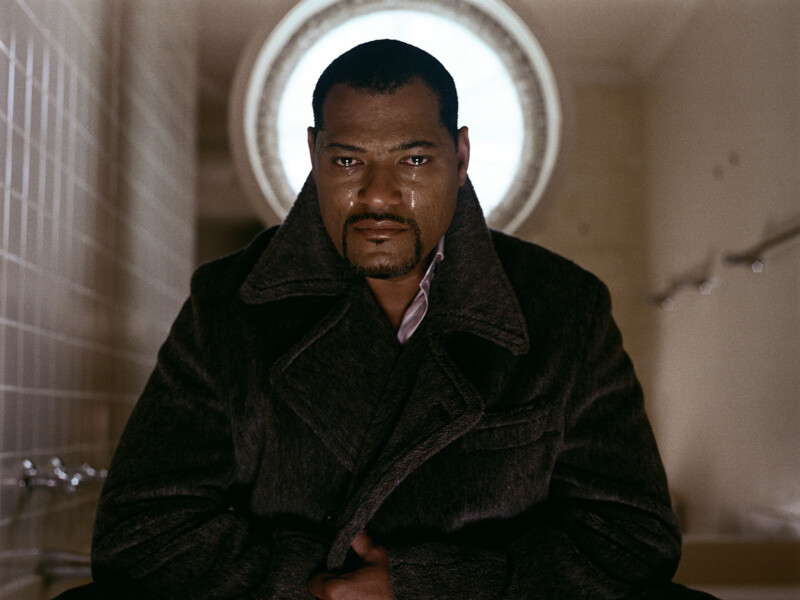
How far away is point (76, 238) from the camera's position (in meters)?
1.82

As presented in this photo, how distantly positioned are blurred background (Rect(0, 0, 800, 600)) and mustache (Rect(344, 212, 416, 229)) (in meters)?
0.51

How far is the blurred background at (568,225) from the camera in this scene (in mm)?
1532

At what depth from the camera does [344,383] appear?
45.3 inches

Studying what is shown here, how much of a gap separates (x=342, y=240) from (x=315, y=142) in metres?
0.15

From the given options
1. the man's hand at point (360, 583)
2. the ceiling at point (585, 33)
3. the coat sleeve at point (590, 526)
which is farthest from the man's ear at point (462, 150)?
the ceiling at point (585, 33)

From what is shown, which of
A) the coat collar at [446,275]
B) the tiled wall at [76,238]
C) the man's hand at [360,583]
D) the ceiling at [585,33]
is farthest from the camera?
the ceiling at [585,33]

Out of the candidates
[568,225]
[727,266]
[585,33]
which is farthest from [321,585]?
[568,225]

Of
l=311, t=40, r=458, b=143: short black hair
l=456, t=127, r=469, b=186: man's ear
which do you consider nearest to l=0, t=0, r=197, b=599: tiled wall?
l=311, t=40, r=458, b=143: short black hair

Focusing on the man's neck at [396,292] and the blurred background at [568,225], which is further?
the blurred background at [568,225]

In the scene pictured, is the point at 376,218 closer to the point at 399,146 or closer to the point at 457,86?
the point at 399,146

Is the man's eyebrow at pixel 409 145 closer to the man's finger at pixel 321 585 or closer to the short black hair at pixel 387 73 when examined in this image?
the short black hair at pixel 387 73

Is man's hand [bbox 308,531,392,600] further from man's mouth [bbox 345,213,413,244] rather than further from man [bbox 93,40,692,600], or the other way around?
man's mouth [bbox 345,213,413,244]

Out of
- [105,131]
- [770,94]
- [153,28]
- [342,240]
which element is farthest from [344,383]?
[770,94]

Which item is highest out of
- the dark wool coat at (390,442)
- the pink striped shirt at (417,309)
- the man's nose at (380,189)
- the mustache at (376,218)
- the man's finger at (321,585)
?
the man's nose at (380,189)
